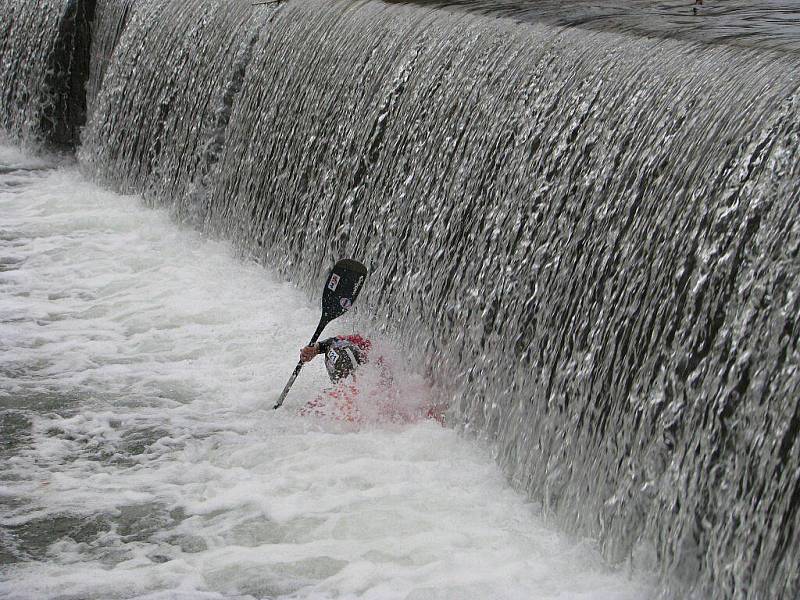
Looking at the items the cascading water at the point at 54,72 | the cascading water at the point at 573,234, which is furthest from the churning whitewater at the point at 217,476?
the cascading water at the point at 54,72

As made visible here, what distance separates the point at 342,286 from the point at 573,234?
3.62ft

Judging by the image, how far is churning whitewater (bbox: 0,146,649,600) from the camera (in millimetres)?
3812

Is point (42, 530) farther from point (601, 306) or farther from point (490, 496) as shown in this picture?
point (601, 306)

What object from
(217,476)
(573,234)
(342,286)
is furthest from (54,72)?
(573,234)

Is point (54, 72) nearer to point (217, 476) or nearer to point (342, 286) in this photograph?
point (342, 286)

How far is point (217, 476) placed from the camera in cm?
444

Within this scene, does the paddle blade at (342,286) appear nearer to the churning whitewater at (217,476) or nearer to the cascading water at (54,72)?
the churning whitewater at (217,476)

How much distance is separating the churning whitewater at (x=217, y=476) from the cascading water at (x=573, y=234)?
0.24 metres

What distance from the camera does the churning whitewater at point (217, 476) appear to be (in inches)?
150

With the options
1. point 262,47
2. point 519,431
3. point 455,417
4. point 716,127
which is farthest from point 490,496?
point 262,47

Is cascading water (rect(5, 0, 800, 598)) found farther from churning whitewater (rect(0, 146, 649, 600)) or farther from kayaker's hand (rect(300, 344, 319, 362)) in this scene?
kayaker's hand (rect(300, 344, 319, 362))

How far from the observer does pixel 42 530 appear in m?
4.06

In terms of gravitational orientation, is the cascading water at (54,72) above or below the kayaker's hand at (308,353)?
above

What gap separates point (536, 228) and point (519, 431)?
806 mm
